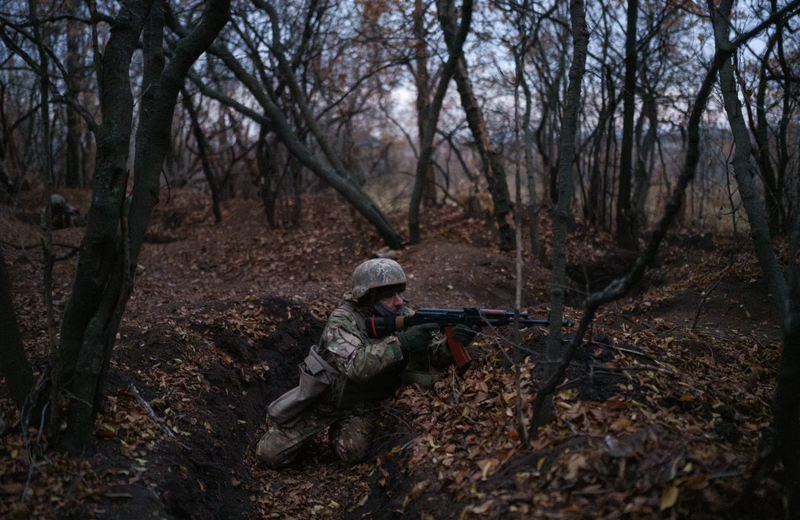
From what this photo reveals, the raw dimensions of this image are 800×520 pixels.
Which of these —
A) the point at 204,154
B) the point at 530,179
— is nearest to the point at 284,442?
the point at 530,179

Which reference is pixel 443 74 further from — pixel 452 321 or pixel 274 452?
pixel 274 452

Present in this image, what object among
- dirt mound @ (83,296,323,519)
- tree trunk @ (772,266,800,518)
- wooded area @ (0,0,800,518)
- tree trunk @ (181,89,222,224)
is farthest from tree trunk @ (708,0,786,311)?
tree trunk @ (181,89,222,224)

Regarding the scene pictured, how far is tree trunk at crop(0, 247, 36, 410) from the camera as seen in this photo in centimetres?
346

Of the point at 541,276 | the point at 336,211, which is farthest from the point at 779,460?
the point at 336,211

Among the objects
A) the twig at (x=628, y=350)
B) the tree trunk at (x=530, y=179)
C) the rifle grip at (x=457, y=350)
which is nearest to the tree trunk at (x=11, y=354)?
the rifle grip at (x=457, y=350)

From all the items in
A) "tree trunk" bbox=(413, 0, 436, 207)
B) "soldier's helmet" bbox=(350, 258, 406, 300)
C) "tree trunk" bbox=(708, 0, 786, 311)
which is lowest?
"soldier's helmet" bbox=(350, 258, 406, 300)

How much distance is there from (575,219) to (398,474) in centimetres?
915

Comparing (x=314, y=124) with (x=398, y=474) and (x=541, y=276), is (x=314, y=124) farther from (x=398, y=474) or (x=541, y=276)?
(x=398, y=474)

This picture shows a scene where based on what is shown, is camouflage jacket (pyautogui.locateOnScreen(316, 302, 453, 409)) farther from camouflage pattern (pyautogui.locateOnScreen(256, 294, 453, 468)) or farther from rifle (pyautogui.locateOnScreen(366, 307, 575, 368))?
rifle (pyautogui.locateOnScreen(366, 307, 575, 368))

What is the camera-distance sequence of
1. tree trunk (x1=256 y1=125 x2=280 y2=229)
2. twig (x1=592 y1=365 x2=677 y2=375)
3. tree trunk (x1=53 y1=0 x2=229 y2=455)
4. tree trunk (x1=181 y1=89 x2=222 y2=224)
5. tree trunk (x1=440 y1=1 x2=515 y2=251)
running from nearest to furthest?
1. tree trunk (x1=53 y1=0 x2=229 y2=455)
2. twig (x1=592 y1=365 x2=677 y2=375)
3. tree trunk (x1=440 y1=1 x2=515 y2=251)
4. tree trunk (x1=181 y1=89 x2=222 y2=224)
5. tree trunk (x1=256 y1=125 x2=280 y2=229)

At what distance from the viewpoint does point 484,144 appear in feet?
32.3

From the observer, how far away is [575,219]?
11812mm

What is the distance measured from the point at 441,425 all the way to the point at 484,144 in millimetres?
6855

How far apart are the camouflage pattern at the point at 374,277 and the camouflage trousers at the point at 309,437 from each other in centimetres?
118
